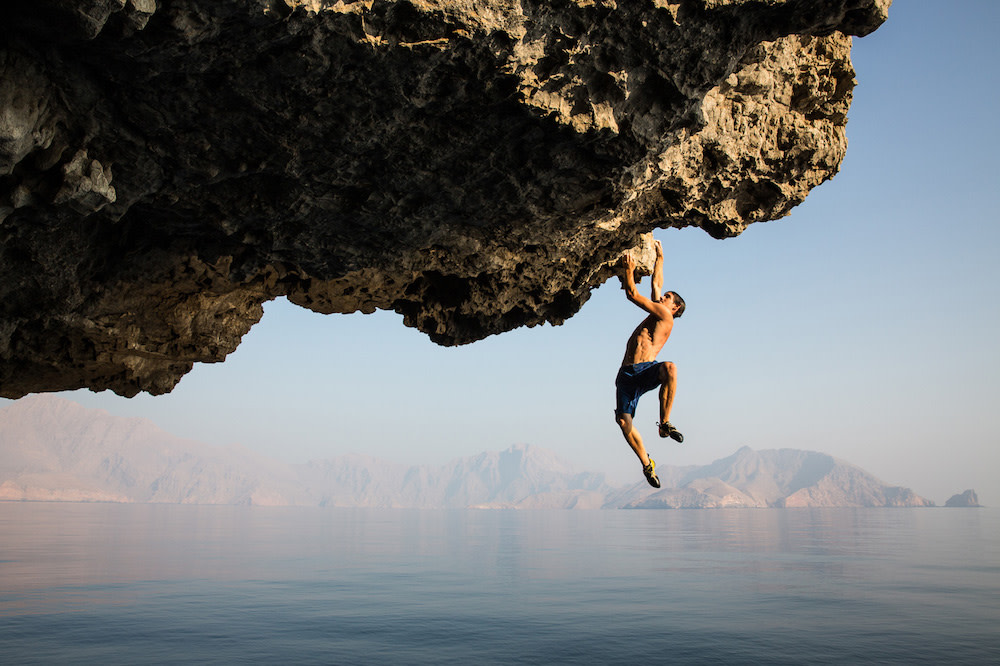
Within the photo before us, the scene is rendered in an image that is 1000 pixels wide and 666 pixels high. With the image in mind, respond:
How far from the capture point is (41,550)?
3195cm

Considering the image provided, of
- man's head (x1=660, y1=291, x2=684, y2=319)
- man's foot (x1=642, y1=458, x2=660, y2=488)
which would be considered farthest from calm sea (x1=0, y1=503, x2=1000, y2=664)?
man's head (x1=660, y1=291, x2=684, y2=319)

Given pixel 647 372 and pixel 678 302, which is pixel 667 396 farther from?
pixel 678 302

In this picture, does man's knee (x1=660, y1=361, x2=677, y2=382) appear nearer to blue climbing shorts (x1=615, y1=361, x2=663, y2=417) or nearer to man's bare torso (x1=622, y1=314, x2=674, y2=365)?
blue climbing shorts (x1=615, y1=361, x2=663, y2=417)

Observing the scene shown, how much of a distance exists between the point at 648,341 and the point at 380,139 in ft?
17.0

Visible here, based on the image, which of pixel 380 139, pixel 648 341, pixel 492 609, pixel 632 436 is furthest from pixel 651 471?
pixel 492 609

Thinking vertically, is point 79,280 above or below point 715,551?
above

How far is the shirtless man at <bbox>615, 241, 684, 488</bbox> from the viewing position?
934 centimetres

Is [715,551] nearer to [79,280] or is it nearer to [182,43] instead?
[79,280]

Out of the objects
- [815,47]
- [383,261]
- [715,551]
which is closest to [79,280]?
[383,261]

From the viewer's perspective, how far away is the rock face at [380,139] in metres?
4.98

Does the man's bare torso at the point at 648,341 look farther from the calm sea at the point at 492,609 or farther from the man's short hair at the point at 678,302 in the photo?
the calm sea at the point at 492,609

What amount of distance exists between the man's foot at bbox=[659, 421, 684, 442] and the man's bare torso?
958mm

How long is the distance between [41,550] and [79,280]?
102 feet

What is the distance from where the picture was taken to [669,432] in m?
9.25
